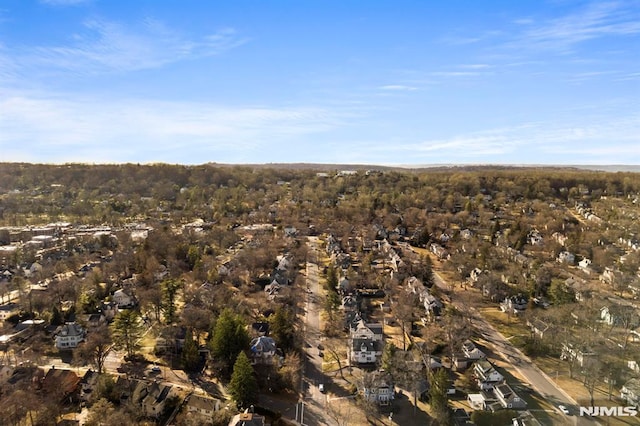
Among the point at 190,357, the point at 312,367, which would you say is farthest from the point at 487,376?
the point at 190,357

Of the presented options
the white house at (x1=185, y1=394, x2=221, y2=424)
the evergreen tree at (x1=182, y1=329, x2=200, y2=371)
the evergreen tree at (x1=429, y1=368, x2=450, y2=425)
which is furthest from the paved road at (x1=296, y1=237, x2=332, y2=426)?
the evergreen tree at (x1=182, y1=329, x2=200, y2=371)

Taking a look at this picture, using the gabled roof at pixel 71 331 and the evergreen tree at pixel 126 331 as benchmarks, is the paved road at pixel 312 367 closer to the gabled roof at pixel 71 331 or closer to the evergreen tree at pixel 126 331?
the evergreen tree at pixel 126 331

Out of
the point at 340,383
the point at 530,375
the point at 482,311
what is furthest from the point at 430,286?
the point at 340,383

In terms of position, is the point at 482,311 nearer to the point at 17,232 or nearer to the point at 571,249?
the point at 571,249

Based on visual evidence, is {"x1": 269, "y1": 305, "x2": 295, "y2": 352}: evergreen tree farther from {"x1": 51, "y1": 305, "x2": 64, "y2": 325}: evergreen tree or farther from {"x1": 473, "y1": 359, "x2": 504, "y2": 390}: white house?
{"x1": 51, "y1": 305, "x2": 64, "y2": 325}: evergreen tree

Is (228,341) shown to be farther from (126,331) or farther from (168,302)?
(168,302)

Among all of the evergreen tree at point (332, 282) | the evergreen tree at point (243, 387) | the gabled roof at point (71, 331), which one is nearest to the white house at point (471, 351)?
the evergreen tree at point (332, 282)
